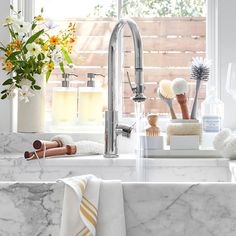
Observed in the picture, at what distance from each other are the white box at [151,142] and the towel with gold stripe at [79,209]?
2.28 feet

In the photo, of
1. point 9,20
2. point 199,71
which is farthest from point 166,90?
point 9,20

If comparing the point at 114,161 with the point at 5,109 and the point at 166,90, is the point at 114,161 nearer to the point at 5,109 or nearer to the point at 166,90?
the point at 166,90

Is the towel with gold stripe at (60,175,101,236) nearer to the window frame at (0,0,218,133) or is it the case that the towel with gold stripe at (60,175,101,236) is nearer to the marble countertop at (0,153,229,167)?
the marble countertop at (0,153,229,167)

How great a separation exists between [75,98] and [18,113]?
245 millimetres

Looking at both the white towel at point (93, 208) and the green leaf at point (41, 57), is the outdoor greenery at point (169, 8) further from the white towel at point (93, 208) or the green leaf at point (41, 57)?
the white towel at point (93, 208)

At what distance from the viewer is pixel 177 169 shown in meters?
1.96

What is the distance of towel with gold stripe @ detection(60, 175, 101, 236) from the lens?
4.25 feet

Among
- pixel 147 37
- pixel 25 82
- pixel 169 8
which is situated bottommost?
pixel 25 82

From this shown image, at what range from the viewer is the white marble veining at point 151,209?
135 cm

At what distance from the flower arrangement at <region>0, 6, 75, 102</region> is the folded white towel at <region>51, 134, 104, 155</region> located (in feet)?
0.70

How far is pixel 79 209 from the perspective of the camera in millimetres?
1305

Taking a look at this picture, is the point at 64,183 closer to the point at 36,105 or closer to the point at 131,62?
the point at 36,105

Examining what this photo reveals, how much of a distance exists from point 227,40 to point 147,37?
356mm

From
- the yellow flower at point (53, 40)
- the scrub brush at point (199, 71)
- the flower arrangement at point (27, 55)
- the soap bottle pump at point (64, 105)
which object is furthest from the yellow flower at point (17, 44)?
the scrub brush at point (199, 71)
